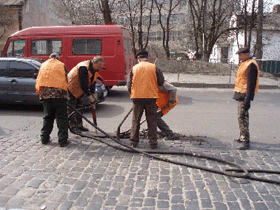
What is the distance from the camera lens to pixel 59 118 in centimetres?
551

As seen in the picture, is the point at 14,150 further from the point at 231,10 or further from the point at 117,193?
the point at 231,10

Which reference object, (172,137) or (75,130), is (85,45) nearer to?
(75,130)

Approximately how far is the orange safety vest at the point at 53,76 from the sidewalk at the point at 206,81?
1007 cm

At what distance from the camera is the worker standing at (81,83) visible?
5.82 metres

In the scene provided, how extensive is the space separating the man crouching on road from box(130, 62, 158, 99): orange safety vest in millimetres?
1500

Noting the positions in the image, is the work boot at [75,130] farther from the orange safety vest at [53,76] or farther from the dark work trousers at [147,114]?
the dark work trousers at [147,114]

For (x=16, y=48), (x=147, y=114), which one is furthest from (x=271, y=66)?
(x=147, y=114)

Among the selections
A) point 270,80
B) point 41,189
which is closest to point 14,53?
point 41,189

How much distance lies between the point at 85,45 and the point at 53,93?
6.47 meters

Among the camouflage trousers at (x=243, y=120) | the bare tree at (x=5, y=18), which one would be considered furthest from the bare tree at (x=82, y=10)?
the camouflage trousers at (x=243, y=120)

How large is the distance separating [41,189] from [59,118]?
1.85m

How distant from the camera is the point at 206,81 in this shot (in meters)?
15.7

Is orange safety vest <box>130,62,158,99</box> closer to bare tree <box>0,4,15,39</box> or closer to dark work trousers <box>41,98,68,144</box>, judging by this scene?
dark work trousers <box>41,98,68,144</box>

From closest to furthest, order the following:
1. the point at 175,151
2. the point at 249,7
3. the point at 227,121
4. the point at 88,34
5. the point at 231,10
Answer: the point at 175,151 → the point at 227,121 → the point at 88,34 → the point at 249,7 → the point at 231,10
